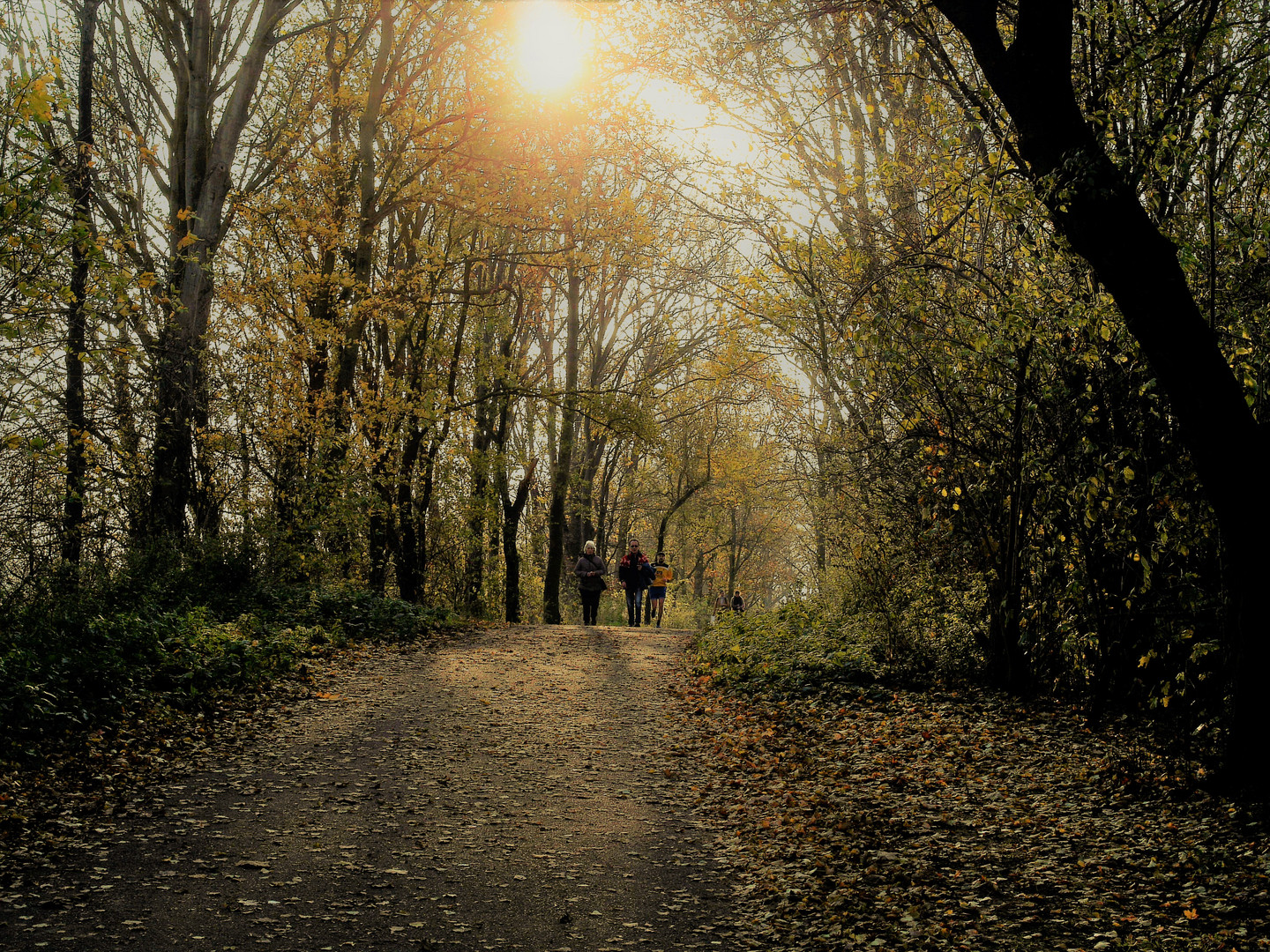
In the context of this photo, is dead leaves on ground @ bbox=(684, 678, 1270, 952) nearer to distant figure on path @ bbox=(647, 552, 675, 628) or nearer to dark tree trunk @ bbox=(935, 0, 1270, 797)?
dark tree trunk @ bbox=(935, 0, 1270, 797)

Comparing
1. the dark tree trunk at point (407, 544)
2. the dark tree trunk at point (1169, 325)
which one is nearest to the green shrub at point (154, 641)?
the dark tree trunk at point (407, 544)

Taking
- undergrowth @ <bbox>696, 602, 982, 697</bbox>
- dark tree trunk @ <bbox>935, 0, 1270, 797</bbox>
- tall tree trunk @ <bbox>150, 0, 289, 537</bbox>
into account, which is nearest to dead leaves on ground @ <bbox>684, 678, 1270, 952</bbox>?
dark tree trunk @ <bbox>935, 0, 1270, 797</bbox>

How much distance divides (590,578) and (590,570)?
0.28 meters

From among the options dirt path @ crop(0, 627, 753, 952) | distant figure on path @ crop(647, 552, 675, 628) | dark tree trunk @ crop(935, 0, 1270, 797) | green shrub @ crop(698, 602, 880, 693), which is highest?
dark tree trunk @ crop(935, 0, 1270, 797)

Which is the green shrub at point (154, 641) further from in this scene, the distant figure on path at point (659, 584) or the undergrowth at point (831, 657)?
the distant figure on path at point (659, 584)

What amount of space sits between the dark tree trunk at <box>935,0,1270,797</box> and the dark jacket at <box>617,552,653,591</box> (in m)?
15.4

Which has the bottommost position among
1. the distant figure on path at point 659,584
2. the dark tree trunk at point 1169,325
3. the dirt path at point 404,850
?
the dirt path at point 404,850

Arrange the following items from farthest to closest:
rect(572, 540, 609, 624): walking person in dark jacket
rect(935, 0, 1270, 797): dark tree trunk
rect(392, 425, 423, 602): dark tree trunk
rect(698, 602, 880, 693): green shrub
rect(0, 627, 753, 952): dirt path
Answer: rect(572, 540, 609, 624): walking person in dark jacket → rect(392, 425, 423, 602): dark tree trunk → rect(698, 602, 880, 693): green shrub → rect(935, 0, 1270, 797): dark tree trunk → rect(0, 627, 753, 952): dirt path

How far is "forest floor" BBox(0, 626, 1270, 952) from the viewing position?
411cm

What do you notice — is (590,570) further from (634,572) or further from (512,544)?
(512,544)

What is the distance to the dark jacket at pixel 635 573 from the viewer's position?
20.1 meters

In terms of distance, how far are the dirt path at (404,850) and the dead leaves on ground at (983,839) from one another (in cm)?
46

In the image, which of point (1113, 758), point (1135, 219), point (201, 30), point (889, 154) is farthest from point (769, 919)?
point (201, 30)

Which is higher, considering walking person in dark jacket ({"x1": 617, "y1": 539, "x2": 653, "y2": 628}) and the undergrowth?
walking person in dark jacket ({"x1": 617, "y1": 539, "x2": 653, "y2": 628})
